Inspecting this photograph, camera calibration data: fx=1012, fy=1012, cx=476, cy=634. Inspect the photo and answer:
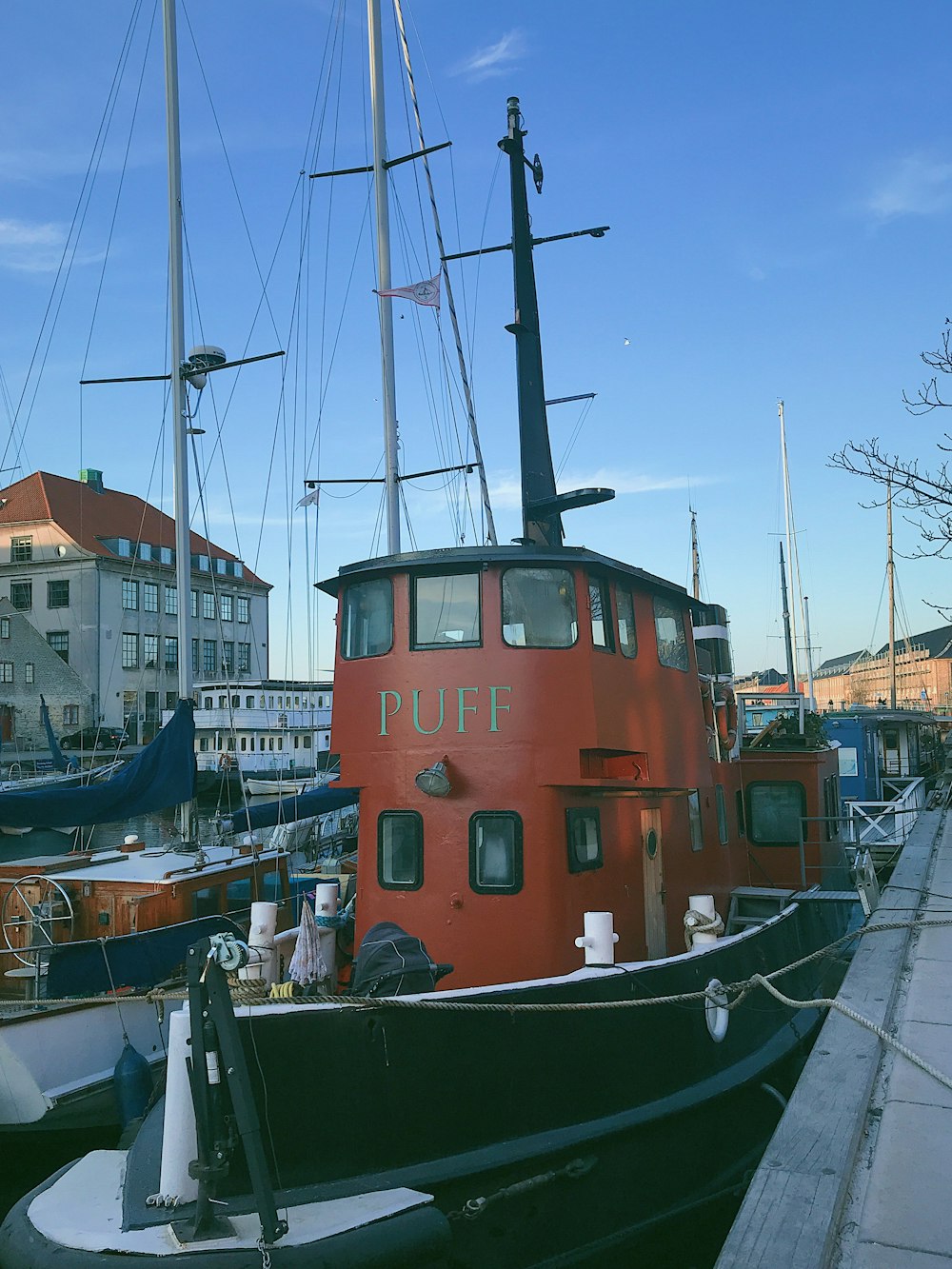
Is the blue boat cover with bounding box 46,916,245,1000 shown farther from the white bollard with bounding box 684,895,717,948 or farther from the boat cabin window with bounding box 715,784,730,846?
the white bollard with bounding box 684,895,717,948

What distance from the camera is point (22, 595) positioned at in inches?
2416

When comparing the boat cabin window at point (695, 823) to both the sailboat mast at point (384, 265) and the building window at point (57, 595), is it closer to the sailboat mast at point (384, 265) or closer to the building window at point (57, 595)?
the sailboat mast at point (384, 265)

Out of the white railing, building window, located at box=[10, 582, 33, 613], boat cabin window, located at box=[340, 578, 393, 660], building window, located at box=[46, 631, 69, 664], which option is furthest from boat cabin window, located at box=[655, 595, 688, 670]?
building window, located at box=[10, 582, 33, 613]

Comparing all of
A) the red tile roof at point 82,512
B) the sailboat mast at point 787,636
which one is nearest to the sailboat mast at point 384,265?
the sailboat mast at point 787,636

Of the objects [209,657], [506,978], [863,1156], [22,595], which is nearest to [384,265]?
[506,978]

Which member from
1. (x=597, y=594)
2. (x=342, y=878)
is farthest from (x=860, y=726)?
(x=597, y=594)

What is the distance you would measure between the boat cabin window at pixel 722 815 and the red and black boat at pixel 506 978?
0.17ft

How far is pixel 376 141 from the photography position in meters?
19.1

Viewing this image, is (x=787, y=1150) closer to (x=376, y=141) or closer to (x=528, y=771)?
(x=528, y=771)

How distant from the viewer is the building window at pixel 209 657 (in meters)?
65.7

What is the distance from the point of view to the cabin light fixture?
8133mm

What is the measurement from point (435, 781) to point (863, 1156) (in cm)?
424

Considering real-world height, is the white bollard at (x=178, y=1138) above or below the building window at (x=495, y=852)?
below

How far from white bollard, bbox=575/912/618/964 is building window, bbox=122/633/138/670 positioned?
188 feet
